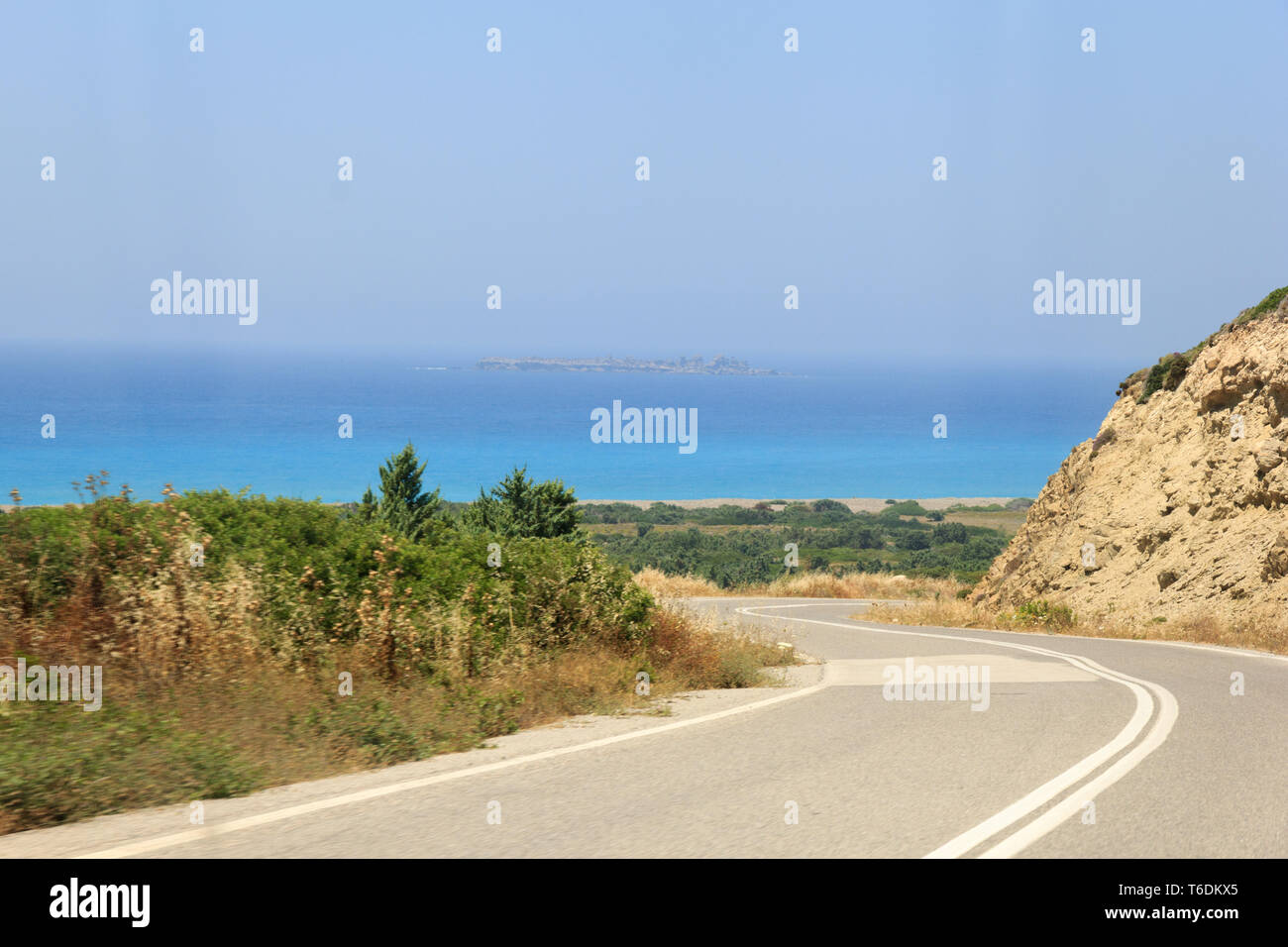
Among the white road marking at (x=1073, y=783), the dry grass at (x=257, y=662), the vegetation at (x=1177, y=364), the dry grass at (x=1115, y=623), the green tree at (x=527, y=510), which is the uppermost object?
the vegetation at (x=1177, y=364)

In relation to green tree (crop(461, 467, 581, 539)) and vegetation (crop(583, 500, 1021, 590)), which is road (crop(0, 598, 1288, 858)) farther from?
vegetation (crop(583, 500, 1021, 590))

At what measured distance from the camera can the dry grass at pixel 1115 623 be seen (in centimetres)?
1906

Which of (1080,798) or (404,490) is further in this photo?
(404,490)

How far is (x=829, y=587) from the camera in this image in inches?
1599

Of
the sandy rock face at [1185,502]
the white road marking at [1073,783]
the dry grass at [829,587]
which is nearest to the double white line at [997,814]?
the white road marking at [1073,783]

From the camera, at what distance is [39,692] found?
25.6 ft

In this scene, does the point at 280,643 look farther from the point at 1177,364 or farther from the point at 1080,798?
the point at 1177,364

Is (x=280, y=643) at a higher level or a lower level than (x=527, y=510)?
lower

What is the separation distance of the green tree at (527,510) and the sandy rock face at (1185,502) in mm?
11908

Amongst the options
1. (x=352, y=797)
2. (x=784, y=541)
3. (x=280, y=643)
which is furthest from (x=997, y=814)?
(x=784, y=541)

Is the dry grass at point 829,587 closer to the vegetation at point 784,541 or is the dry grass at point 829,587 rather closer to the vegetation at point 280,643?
the vegetation at point 784,541

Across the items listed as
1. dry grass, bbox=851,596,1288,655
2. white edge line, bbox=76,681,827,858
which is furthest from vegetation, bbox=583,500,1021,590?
white edge line, bbox=76,681,827,858

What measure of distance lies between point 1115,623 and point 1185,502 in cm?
333
